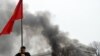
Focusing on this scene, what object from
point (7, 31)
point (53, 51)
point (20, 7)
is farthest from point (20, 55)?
point (53, 51)

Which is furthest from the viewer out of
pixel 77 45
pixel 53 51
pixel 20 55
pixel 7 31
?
pixel 77 45

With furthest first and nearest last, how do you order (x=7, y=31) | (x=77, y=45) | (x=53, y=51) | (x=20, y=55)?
(x=77, y=45) < (x=53, y=51) < (x=7, y=31) < (x=20, y=55)

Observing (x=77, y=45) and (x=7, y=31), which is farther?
(x=77, y=45)

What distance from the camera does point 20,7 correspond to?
8.26m

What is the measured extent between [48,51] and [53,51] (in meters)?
0.99

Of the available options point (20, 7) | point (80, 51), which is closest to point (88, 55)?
point (80, 51)

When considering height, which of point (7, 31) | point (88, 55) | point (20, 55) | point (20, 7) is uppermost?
point (88, 55)

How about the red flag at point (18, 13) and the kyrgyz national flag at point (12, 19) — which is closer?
the kyrgyz national flag at point (12, 19)

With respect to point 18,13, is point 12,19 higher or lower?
lower

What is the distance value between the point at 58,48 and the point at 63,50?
6.82 ft

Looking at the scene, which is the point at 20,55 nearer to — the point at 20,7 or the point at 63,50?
the point at 20,7

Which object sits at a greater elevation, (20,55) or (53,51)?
(53,51)

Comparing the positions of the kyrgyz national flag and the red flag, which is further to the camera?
the red flag

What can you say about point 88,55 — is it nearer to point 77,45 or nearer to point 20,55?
point 77,45
